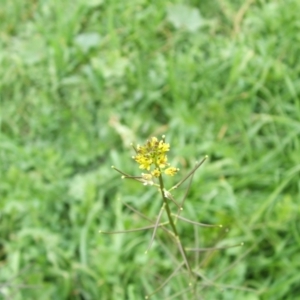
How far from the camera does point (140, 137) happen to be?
268cm

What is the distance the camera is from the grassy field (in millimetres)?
2279

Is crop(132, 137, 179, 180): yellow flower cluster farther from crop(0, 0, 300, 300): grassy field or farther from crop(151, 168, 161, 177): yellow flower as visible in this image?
crop(0, 0, 300, 300): grassy field

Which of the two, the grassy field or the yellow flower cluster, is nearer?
the yellow flower cluster

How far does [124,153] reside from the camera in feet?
8.57

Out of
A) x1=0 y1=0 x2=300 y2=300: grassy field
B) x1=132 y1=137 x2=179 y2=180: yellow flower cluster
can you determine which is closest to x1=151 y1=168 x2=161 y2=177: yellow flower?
x1=132 y1=137 x2=179 y2=180: yellow flower cluster

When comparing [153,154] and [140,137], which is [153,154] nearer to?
[153,154]

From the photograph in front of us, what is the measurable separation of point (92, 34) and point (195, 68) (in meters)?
0.62

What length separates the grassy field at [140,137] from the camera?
228 cm

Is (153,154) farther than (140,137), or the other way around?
(140,137)

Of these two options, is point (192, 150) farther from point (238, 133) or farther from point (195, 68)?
point (195, 68)

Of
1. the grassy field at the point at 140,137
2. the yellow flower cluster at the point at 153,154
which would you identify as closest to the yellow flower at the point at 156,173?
the yellow flower cluster at the point at 153,154

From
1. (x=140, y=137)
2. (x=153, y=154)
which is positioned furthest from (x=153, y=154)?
(x=140, y=137)

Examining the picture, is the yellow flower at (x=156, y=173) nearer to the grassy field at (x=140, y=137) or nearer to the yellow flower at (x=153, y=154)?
the yellow flower at (x=153, y=154)

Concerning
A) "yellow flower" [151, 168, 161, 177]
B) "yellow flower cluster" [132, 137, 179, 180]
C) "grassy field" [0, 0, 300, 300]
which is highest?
"yellow flower cluster" [132, 137, 179, 180]
